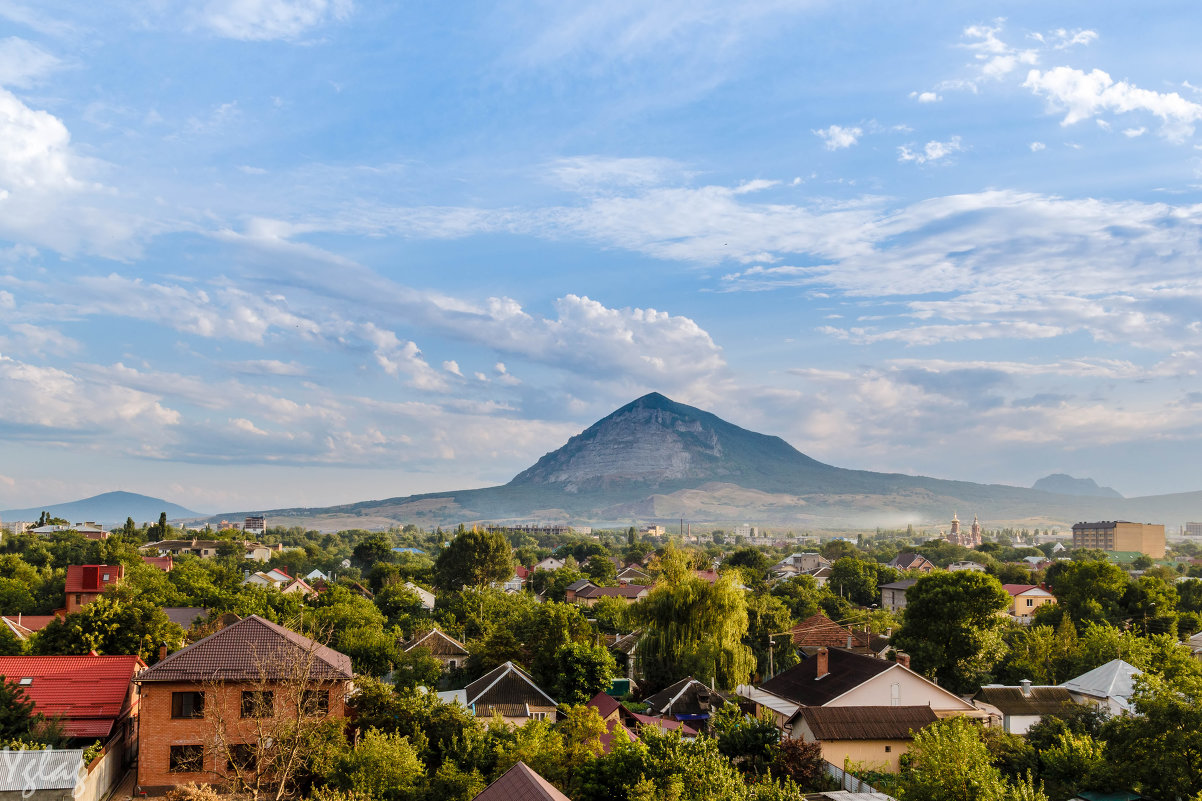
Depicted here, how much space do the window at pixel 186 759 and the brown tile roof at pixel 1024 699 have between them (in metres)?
34.6

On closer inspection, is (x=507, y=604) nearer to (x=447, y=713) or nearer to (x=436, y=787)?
(x=447, y=713)

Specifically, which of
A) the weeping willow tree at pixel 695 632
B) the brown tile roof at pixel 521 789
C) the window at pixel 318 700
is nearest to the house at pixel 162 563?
the weeping willow tree at pixel 695 632

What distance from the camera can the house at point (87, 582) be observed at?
65000 mm

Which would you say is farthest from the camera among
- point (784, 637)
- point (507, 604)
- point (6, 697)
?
point (507, 604)

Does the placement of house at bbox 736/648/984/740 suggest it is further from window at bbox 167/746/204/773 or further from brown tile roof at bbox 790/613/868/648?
window at bbox 167/746/204/773

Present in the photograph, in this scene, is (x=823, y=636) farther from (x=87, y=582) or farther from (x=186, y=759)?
(x=87, y=582)

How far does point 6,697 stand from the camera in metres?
28.7

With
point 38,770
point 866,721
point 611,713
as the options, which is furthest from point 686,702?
point 38,770

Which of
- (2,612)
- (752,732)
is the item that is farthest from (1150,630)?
(2,612)

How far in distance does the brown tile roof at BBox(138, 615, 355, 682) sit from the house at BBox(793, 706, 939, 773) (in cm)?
1867

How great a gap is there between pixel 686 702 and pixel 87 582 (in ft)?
161

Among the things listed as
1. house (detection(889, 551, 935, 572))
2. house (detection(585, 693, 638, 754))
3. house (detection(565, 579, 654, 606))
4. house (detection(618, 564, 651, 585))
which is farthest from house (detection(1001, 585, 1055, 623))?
house (detection(585, 693, 638, 754))

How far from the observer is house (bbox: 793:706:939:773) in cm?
3375

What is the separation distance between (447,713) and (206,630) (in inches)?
996
